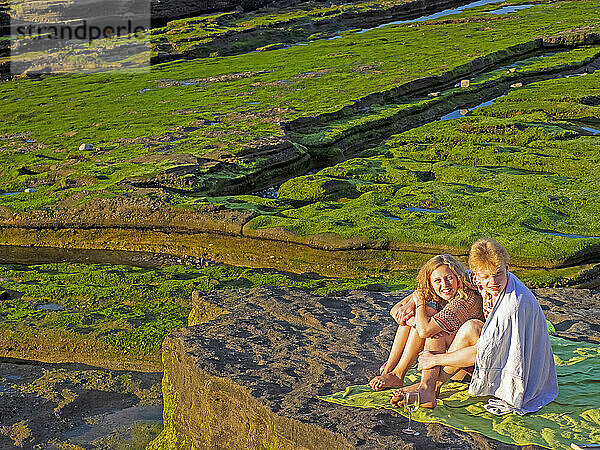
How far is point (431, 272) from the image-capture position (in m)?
5.25

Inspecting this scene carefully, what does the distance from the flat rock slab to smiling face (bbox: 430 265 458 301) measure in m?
0.94

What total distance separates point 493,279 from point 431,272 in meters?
0.46

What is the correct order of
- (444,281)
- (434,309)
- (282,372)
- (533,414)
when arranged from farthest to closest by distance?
(282,372) < (434,309) < (444,281) < (533,414)

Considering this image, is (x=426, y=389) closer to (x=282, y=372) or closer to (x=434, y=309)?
(x=434, y=309)

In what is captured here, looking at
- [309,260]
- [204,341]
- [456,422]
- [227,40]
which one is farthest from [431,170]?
[227,40]

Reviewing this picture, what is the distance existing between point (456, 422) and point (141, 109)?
66.6 feet

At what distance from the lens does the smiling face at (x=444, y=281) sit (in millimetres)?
5195

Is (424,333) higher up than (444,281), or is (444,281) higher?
(444,281)

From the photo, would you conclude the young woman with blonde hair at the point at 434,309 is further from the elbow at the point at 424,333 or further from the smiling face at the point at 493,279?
the smiling face at the point at 493,279

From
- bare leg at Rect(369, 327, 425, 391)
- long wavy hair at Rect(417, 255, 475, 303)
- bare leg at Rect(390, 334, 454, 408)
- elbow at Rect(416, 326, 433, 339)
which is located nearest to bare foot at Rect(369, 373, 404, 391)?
bare leg at Rect(369, 327, 425, 391)

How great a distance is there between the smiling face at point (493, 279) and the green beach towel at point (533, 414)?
793 millimetres

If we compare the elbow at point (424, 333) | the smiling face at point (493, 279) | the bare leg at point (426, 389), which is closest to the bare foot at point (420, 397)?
the bare leg at point (426, 389)

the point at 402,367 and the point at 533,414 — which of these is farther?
the point at 402,367

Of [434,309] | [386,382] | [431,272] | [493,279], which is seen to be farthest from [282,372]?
[493,279]
